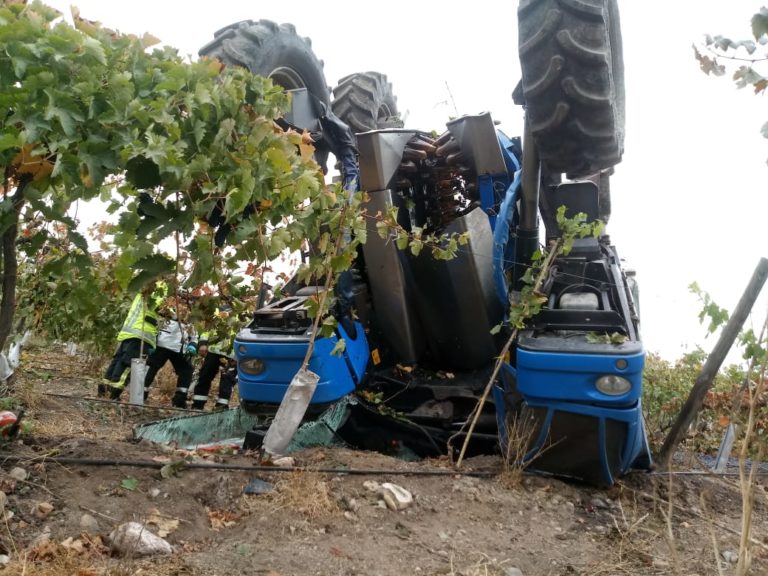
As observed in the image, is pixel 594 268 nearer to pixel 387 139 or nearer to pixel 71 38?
pixel 387 139

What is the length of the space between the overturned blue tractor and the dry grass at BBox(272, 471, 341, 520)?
795 mm

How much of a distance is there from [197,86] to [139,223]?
1.71ft

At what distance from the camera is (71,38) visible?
1.95 meters

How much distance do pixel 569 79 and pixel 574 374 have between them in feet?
4.56

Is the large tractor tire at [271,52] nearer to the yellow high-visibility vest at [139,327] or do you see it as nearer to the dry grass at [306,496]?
the dry grass at [306,496]

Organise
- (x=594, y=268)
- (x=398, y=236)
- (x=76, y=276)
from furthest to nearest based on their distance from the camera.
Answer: (x=594, y=268)
(x=398, y=236)
(x=76, y=276)

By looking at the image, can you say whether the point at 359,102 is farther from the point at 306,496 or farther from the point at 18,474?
the point at 18,474

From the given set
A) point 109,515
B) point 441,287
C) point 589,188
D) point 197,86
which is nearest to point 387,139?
point 441,287

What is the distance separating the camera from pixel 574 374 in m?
3.30

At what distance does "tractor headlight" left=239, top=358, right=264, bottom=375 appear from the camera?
3.98 m

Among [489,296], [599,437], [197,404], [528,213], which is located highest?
[528,213]

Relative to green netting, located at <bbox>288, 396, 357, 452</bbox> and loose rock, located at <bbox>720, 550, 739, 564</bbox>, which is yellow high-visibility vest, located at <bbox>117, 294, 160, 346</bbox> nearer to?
green netting, located at <bbox>288, 396, 357, 452</bbox>

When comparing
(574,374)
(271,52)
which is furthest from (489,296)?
(271,52)

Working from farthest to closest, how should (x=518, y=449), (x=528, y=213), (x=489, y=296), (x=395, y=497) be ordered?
(x=489, y=296) → (x=528, y=213) → (x=518, y=449) → (x=395, y=497)
